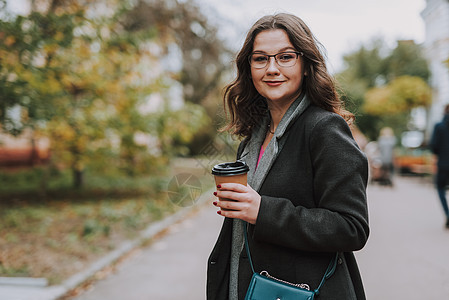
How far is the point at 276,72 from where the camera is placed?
1565 mm

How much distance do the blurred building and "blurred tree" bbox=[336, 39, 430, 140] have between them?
0.78 meters

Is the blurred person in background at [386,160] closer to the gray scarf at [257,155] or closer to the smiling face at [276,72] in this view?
the gray scarf at [257,155]

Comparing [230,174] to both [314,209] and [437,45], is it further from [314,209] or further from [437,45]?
[437,45]

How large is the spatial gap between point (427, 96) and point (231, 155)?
2141cm

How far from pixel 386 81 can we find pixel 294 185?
1503 inches

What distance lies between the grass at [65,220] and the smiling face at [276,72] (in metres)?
4.02

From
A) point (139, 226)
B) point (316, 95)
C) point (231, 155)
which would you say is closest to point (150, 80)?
point (139, 226)

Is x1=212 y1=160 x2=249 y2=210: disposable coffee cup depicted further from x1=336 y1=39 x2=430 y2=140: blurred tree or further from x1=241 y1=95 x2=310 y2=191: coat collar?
x1=336 y1=39 x2=430 y2=140: blurred tree

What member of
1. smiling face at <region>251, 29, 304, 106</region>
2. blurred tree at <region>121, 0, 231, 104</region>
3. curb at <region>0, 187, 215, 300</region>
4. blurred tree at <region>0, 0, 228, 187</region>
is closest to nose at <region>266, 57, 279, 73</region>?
smiling face at <region>251, 29, 304, 106</region>

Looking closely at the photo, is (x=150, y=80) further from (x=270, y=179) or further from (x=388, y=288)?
(x=270, y=179)

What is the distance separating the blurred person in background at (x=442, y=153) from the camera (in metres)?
7.15

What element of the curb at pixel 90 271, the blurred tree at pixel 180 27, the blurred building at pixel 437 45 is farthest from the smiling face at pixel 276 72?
the blurred building at pixel 437 45

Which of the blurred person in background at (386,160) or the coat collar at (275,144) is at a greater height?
the coat collar at (275,144)

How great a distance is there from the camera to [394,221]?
26.6ft
